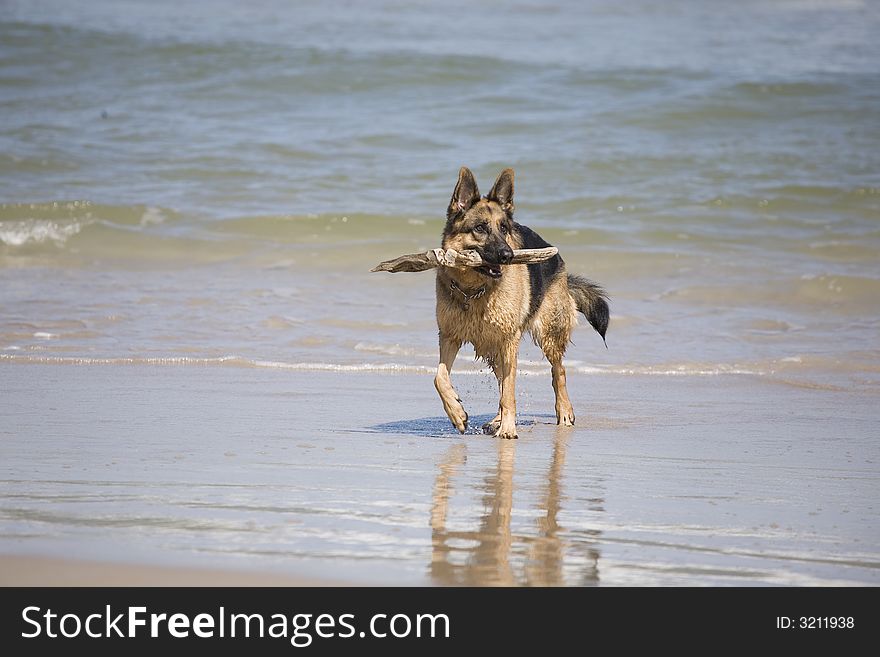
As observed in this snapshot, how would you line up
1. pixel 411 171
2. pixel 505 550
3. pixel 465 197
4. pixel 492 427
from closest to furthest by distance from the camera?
pixel 505 550 < pixel 465 197 < pixel 492 427 < pixel 411 171

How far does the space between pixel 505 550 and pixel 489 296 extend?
120 inches

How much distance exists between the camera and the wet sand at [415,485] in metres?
4.38

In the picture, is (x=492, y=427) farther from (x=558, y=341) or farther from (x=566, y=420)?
(x=558, y=341)

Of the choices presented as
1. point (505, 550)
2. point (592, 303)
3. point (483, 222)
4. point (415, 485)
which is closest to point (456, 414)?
point (483, 222)

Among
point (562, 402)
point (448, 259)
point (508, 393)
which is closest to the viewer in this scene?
point (448, 259)

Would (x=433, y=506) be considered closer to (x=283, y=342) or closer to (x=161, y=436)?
(x=161, y=436)

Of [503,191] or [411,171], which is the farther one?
[411,171]

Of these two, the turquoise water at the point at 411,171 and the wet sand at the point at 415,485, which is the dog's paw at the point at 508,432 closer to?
the wet sand at the point at 415,485

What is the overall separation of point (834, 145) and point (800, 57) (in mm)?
6312

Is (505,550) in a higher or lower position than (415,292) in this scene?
Answer: lower

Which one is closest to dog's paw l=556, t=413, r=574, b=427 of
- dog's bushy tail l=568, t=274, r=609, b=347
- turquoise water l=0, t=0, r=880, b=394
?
dog's bushy tail l=568, t=274, r=609, b=347

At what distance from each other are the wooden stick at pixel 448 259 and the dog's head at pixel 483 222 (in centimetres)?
7

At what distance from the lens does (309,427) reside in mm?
7199

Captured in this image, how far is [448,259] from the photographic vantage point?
7156mm
